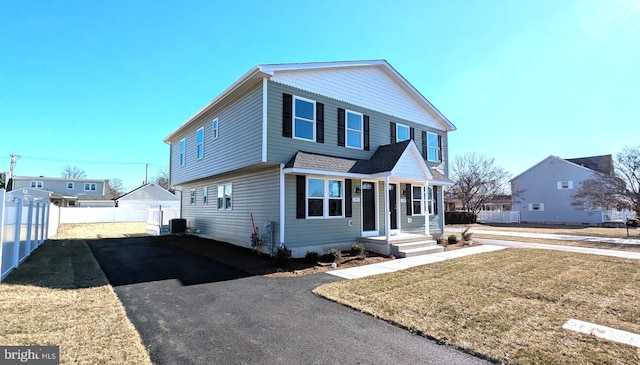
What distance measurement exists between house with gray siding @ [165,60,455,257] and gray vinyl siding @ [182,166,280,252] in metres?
0.04

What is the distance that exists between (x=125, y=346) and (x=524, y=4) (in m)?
12.6

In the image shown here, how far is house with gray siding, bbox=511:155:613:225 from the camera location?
96.8ft

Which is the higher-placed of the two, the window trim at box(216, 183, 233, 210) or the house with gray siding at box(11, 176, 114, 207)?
the house with gray siding at box(11, 176, 114, 207)

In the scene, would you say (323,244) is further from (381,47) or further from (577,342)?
(381,47)

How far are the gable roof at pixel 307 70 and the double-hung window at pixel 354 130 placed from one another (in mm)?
608

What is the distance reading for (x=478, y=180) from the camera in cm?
3259

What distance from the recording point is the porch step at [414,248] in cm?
→ 1060

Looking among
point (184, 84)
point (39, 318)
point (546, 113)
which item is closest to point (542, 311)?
point (39, 318)

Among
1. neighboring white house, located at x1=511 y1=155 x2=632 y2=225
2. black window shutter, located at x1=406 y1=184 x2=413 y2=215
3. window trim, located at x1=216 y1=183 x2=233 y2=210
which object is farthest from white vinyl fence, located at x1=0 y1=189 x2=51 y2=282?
neighboring white house, located at x1=511 y1=155 x2=632 y2=225

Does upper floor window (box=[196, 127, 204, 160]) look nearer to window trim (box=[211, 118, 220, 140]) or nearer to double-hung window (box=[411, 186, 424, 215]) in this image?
window trim (box=[211, 118, 220, 140])

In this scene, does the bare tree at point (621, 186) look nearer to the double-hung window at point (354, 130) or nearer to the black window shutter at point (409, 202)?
the black window shutter at point (409, 202)

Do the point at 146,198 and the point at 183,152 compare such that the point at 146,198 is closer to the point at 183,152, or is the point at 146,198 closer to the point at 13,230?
the point at 183,152

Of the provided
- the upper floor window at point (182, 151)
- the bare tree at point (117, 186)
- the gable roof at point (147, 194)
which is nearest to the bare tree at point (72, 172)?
the bare tree at point (117, 186)

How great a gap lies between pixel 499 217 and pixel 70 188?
58.5m
